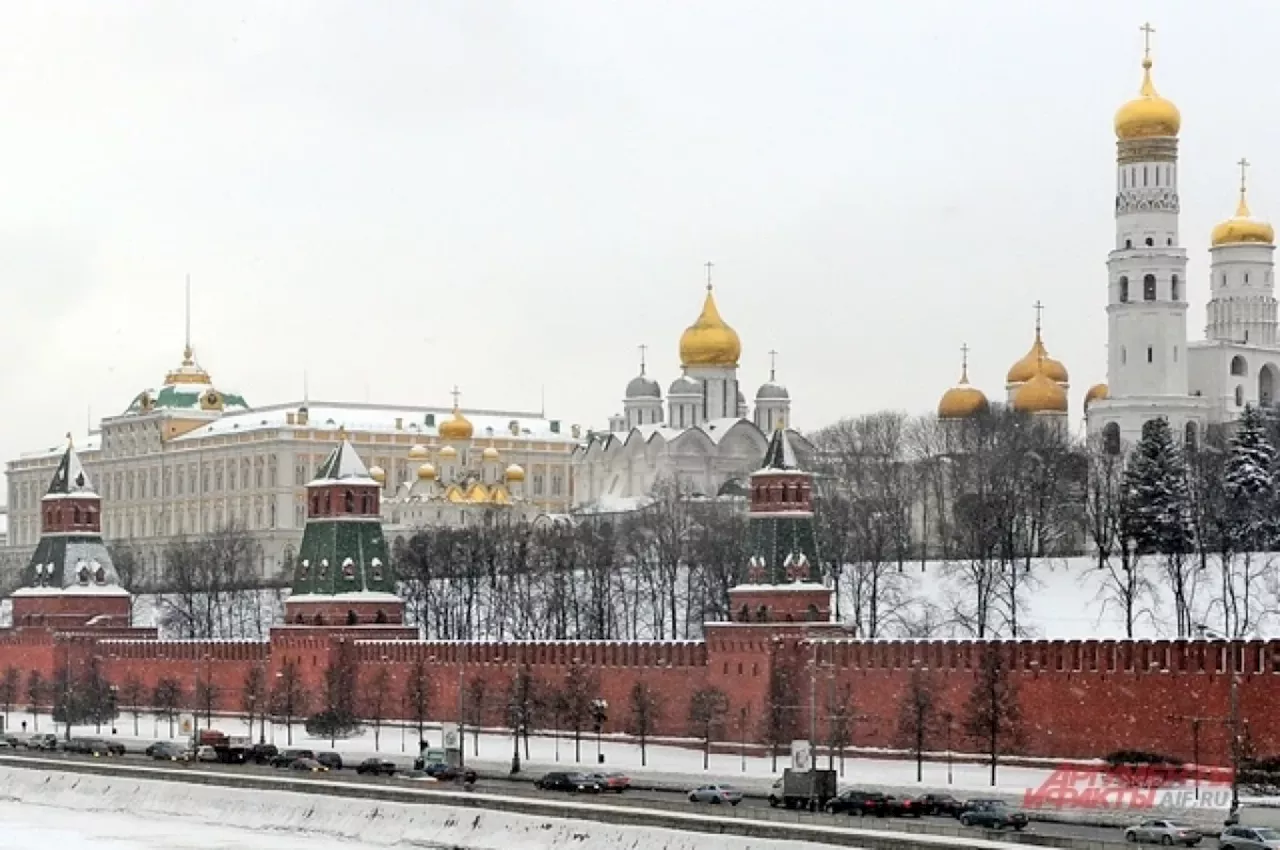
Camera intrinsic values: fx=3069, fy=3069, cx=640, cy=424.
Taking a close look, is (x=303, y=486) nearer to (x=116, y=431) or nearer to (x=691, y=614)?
(x=116, y=431)

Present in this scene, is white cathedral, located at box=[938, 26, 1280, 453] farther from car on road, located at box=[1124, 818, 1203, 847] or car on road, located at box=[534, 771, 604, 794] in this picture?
car on road, located at box=[1124, 818, 1203, 847]

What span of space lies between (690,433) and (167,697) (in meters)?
43.3

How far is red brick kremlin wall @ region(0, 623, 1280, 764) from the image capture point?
174 ft

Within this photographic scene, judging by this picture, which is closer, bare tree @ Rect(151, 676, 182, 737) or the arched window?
bare tree @ Rect(151, 676, 182, 737)

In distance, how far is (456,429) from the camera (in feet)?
481

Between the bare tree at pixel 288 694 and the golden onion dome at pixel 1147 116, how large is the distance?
35994mm

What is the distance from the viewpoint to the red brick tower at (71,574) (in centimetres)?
8388

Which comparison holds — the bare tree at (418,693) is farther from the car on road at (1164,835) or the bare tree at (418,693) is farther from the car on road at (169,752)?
the car on road at (1164,835)

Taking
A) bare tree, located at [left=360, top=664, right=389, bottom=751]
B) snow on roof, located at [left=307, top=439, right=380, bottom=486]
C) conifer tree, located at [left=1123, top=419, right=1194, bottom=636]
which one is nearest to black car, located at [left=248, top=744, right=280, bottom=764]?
bare tree, located at [left=360, top=664, right=389, bottom=751]

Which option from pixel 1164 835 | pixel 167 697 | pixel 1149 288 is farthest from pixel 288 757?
pixel 1149 288

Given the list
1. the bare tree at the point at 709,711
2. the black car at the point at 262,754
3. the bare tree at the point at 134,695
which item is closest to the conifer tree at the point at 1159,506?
the bare tree at the point at 709,711

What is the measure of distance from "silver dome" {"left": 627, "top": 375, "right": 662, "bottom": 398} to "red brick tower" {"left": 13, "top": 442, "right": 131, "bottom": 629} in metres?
45.2

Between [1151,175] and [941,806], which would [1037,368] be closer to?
[1151,175]

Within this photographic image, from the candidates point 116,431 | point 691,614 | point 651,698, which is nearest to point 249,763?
point 651,698
